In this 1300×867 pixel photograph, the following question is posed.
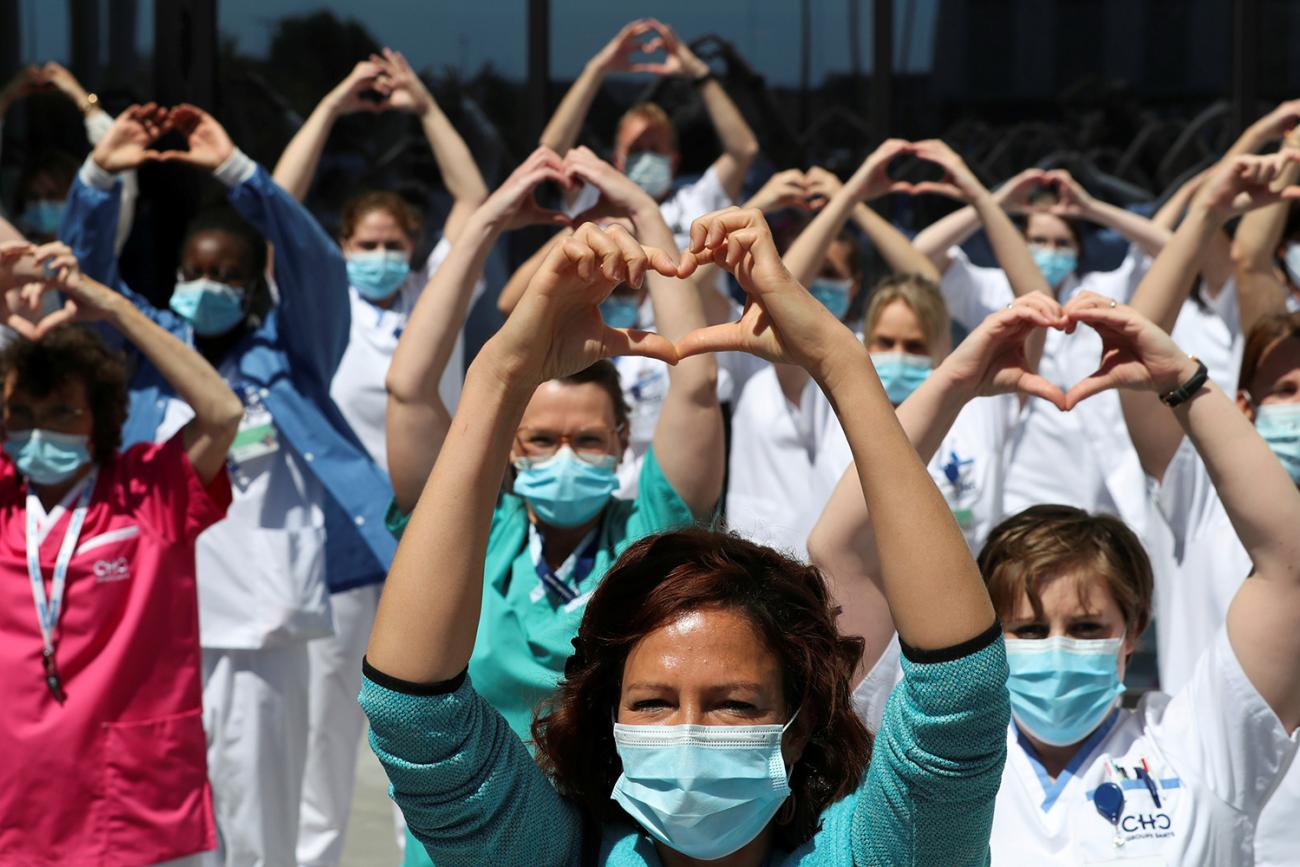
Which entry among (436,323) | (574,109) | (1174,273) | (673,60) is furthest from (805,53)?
(436,323)

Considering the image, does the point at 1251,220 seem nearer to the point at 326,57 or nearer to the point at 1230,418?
the point at 1230,418

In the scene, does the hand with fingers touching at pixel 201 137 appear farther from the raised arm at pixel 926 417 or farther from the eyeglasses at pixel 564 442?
the raised arm at pixel 926 417

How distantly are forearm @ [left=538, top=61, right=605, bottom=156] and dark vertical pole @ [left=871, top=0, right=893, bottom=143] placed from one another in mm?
1610

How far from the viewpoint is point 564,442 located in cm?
342

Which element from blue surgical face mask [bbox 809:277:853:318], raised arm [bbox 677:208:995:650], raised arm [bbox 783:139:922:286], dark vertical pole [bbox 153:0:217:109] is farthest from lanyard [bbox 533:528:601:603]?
dark vertical pole [bbox 153:0:217:109]

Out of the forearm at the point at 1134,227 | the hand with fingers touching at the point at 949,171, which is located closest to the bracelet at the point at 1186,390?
the hand with fingers touching at the point at 949,171

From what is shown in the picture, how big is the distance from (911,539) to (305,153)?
4.20 m

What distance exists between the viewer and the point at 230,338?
16.6 ft

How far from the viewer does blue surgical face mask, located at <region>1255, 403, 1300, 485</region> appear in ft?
12.0

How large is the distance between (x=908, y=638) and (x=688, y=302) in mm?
1361

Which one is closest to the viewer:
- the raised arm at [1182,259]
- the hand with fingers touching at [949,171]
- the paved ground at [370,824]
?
the raised arm at [1182,259]

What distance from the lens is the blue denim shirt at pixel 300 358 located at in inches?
191

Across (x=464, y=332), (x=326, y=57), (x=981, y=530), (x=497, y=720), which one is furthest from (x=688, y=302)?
(x=326, y=57)

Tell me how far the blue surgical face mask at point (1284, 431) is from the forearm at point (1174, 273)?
0.93 ft
